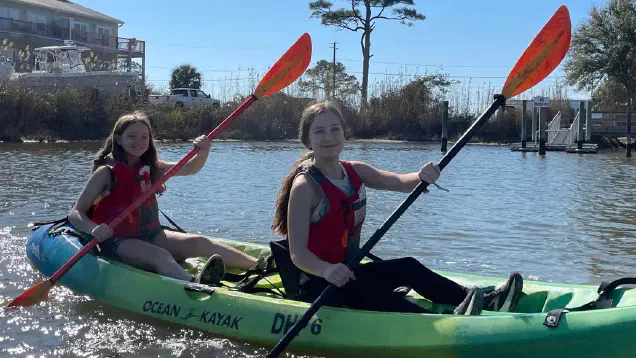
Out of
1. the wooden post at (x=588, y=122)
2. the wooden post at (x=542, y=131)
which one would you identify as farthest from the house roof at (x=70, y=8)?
the wooden post at (x=588, y=122)

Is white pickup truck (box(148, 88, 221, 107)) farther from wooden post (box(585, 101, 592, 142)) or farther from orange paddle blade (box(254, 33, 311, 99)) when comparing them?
orange paddle blade (box(254, 33, 311, 99))

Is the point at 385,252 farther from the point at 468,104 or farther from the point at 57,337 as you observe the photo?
the point at 468,104

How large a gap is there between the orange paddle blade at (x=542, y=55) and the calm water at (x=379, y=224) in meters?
1.89

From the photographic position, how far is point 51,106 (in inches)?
851

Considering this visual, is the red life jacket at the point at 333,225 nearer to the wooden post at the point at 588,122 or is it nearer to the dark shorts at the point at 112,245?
the dark shorts at the point at 112,245

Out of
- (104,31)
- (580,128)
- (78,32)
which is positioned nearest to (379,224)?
(580,128)

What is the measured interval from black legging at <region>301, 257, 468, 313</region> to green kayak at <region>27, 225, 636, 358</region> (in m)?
0.14

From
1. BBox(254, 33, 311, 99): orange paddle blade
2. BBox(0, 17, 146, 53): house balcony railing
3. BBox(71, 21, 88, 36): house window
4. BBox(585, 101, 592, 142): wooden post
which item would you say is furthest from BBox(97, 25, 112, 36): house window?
BBox(254, 33, 311, 99): orange paddle blade

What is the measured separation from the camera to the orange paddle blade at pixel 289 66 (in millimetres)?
5156

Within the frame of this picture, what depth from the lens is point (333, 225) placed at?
11.3 feet

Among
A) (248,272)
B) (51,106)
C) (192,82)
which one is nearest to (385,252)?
(248,272)

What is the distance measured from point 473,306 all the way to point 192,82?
29128mm

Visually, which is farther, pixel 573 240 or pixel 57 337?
pixel 573 240

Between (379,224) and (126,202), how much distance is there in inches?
153
